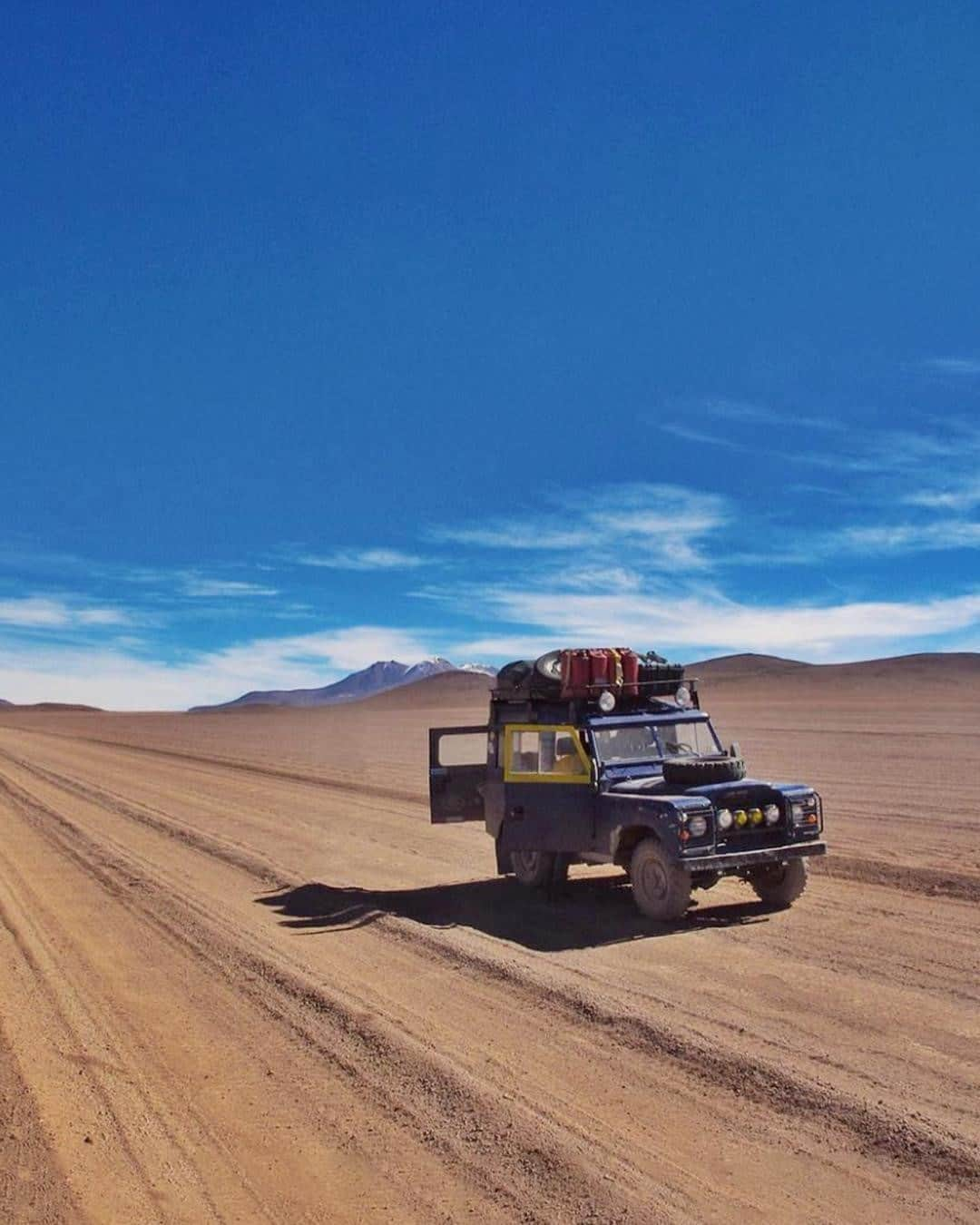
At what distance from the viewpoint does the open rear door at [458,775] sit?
44.4ft

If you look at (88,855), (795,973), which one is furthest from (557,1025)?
(88,855)

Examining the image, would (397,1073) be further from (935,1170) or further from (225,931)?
(225,931)

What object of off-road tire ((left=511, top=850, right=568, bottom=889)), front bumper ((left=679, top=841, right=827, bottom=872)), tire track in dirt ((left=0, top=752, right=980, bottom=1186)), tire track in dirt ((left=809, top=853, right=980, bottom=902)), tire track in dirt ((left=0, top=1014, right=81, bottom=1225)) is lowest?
tire track in dirt ((left=0, top=1014, right=81, bottom=1225))

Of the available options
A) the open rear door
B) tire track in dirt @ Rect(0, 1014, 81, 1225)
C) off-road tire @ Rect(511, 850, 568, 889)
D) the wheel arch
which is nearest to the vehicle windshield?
the wheel arch

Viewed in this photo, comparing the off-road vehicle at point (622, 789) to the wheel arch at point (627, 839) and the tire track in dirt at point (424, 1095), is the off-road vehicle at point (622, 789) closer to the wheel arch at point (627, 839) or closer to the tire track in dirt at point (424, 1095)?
the wheel arch at point (627, 839)

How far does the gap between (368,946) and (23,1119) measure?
14.7ft

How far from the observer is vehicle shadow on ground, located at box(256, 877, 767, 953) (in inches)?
420

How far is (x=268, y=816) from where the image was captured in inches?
875

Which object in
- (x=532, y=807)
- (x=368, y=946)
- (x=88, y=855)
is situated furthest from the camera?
(x=88, y=855)

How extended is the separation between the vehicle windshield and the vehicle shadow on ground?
1.62 metres

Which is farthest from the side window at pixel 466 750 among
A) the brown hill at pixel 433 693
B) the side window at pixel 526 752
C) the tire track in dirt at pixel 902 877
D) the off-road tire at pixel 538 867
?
the brown hill at pixel 433 693

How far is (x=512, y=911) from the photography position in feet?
39.1

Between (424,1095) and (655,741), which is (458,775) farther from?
(424,1095)

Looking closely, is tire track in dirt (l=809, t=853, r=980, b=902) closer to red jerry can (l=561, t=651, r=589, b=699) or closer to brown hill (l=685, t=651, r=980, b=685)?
red jerry can (l=561, t=651, r=589, b=699)
